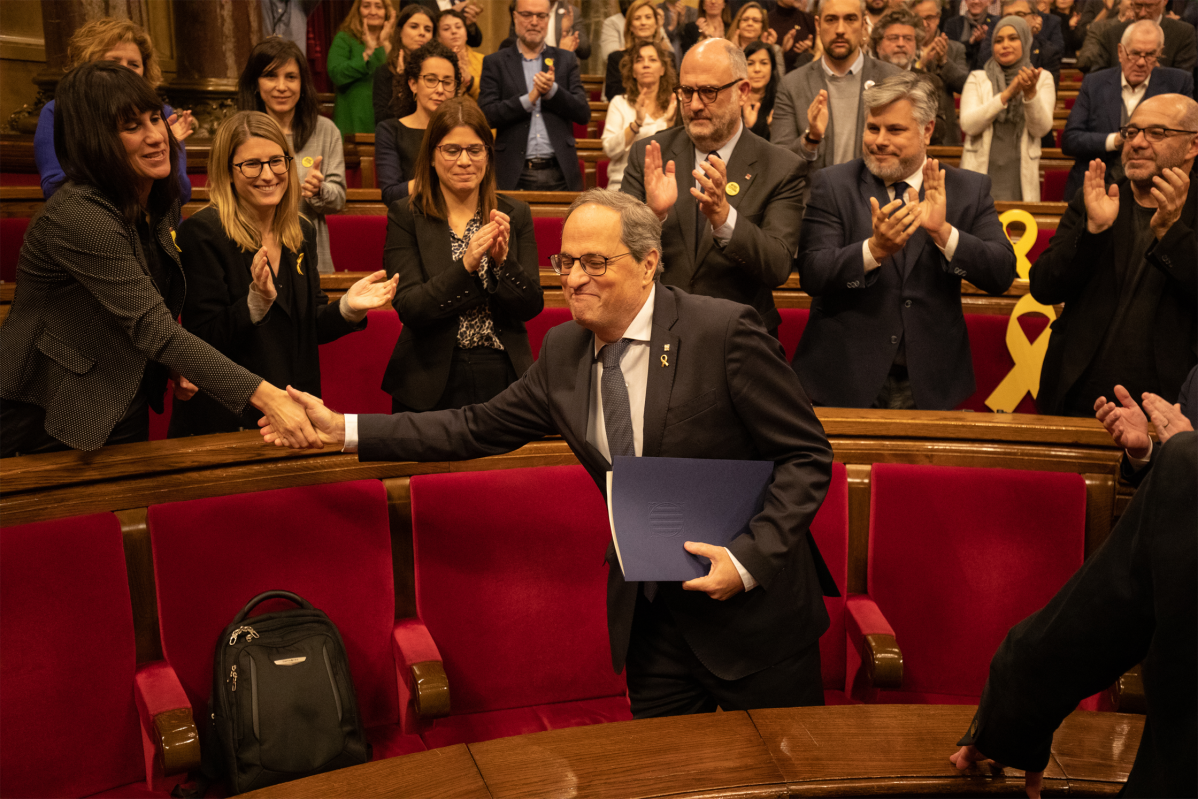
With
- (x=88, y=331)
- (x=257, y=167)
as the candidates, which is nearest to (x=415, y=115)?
(x=257, y=167)

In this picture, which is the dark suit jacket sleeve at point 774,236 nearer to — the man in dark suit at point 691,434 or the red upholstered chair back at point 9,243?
the man in dark suit at point 691,434

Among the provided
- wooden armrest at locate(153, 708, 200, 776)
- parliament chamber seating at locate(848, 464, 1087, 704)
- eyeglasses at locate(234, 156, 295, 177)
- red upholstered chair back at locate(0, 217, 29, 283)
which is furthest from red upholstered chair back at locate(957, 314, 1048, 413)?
red upholstered chair back at locate(0, 217, 29, 283)

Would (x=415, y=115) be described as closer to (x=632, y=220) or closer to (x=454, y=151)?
(x=454, y=151)

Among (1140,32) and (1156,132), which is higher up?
(1140,32)

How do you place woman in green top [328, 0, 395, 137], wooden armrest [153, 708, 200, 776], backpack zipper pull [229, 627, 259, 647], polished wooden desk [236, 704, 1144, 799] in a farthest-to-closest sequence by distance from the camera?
woman in green top [328, 0, 395, 137] < backpack zipper pull [229, 627, 259, 647] < wooden armrest [153, 708, 200, 776] < polished wooden desk [236, 704, 1144, 799]

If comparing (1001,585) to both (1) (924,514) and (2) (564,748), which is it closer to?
(1) (924,514)

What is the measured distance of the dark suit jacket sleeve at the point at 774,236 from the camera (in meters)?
2.27

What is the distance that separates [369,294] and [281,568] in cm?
63

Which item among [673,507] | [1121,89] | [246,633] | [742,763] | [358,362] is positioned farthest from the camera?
[1121,89]

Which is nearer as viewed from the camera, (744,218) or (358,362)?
(744,218)

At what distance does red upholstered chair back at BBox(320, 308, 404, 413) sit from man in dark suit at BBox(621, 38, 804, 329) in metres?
0.88

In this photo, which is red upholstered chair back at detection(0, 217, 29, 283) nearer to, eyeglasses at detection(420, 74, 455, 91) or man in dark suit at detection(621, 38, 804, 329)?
eyeglasses at detection(420, 74, 455, 91)

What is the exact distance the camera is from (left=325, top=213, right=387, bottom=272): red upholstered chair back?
12.7 ft

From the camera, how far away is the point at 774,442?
1522 mm
